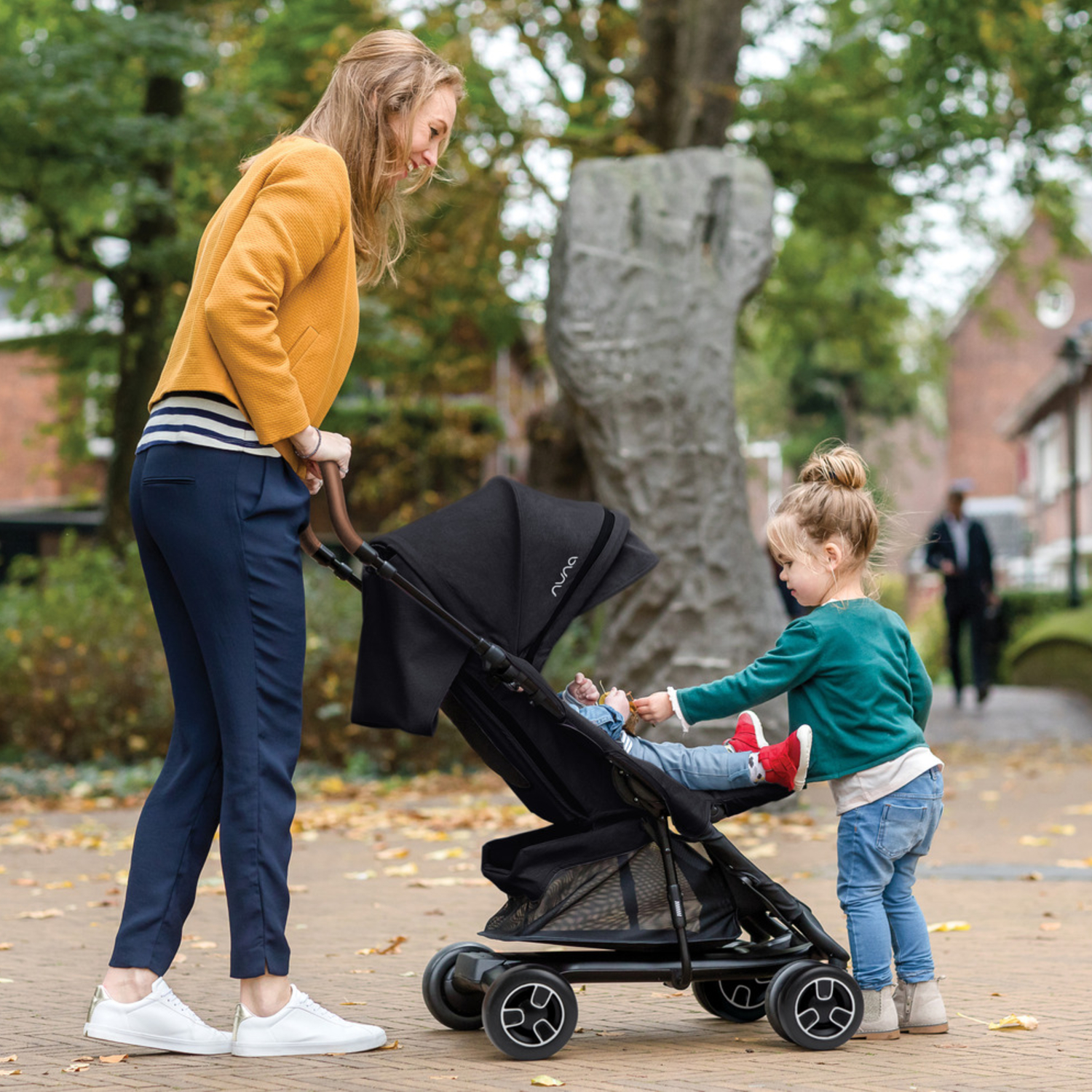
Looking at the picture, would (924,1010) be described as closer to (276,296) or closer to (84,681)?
(276,296)

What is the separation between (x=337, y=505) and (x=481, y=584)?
379mm

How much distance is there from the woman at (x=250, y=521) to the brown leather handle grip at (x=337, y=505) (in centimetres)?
3

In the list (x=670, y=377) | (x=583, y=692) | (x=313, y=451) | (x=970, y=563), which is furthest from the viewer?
(x=970, y=563)

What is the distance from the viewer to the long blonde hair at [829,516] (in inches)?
152

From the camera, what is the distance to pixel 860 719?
148 inches

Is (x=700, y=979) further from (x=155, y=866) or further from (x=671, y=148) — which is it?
(x=671, y=148)

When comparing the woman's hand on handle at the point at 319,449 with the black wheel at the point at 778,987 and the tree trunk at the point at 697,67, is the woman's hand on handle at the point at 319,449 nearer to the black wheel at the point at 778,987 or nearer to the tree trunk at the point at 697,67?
the black wheel at the point at 778,987

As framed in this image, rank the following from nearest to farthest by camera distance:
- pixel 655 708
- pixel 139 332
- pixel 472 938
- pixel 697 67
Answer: pixel 655 708, pixel 472 938, pixel 697 67, pixel 139 332

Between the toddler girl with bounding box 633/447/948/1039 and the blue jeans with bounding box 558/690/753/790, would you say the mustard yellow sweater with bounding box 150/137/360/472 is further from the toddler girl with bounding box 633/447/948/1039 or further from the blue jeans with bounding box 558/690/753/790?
the toddler girl with bounding box 633/447/948/1039

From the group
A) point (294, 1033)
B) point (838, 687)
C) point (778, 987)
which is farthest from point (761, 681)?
point (294, 1033)

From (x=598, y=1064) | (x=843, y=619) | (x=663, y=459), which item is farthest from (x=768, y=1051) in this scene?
(x=663, y=459)

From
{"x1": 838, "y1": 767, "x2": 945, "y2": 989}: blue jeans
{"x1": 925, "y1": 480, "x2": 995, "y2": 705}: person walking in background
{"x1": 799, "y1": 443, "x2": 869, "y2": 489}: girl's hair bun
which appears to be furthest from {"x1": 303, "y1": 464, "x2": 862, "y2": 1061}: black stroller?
{"x1": 925, "y1": 480, "x2": 995, "y2": 705}: person walking in background

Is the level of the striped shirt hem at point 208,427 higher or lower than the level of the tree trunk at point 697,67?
lower

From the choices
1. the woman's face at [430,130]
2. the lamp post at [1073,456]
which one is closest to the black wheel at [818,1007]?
the woman's face at [430,130]
